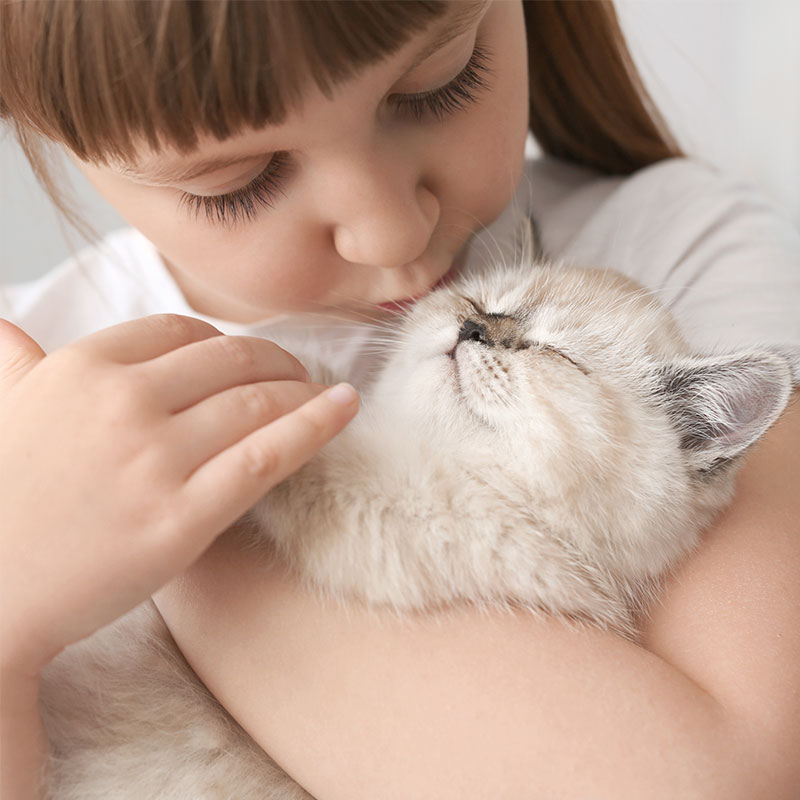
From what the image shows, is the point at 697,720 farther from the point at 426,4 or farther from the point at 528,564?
the point at 426,4

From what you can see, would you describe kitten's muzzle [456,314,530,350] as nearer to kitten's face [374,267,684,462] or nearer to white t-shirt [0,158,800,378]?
kitten's face [374,267,684,462]

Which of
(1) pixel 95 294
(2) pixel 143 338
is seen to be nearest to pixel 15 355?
(2) pixel 143 338

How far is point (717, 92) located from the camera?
179 cm

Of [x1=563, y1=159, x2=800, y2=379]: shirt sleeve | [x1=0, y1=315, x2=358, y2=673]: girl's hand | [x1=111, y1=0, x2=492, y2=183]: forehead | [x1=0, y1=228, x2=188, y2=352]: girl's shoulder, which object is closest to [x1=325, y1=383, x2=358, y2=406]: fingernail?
[x1=0, y1=315, x2=358, y2=673]: girl's hand

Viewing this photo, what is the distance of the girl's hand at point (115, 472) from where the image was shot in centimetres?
62

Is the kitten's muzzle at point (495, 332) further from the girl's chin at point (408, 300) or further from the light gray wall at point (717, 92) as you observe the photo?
the light gray wall at point (717, 92)

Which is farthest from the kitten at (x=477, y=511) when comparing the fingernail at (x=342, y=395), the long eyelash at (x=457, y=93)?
the long eyelash at (x=457, y=93)

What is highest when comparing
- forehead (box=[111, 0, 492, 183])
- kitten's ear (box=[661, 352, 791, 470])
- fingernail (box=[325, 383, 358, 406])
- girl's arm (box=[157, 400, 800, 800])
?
forehead (box=[111, 0, 492, 183])

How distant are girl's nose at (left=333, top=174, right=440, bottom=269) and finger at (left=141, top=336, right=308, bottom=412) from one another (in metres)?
0.16

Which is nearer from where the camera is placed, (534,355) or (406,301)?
(534,355)

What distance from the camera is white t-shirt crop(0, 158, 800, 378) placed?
1.10m

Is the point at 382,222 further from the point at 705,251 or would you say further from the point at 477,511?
the point at 705,251

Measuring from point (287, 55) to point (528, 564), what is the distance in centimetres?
50

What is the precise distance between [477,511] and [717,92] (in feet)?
4.66
